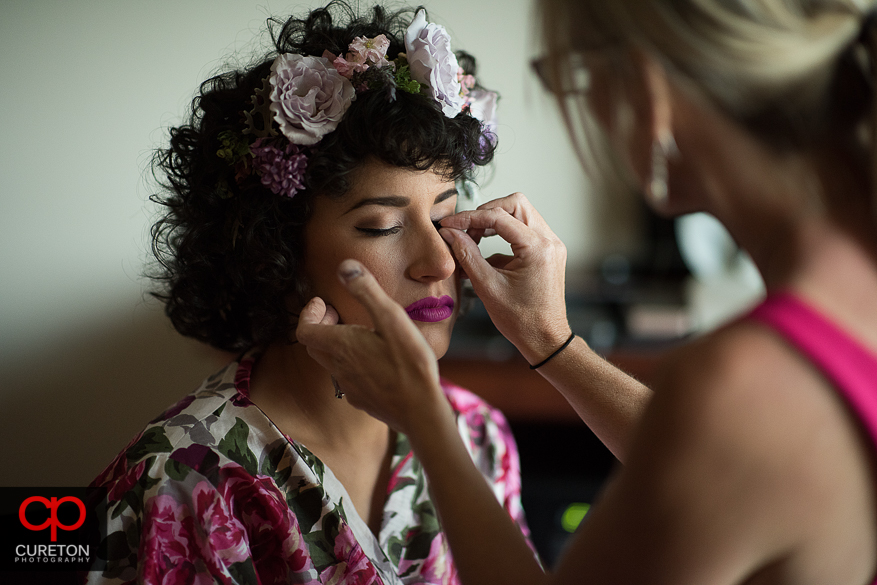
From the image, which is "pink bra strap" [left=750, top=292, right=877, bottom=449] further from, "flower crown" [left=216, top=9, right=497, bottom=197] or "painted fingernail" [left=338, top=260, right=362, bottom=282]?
"flower crown" [left=216, top=9, right=497, bottom=197]

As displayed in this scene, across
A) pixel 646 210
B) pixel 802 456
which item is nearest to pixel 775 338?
pixel 802 456

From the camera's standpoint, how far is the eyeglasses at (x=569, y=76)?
27.2 inches

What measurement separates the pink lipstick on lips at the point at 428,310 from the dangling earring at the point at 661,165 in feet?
1.71

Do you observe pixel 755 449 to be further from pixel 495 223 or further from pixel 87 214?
pixel 87 214

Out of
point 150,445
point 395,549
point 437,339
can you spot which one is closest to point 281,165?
point 437,339

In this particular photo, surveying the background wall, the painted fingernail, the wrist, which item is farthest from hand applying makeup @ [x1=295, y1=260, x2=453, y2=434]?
the background wall

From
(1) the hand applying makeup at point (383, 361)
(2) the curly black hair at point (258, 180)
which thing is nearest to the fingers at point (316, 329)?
(1) the hand applying makeup at point (383, 361)

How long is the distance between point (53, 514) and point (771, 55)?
4.60 ft

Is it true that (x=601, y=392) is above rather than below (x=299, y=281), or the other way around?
below

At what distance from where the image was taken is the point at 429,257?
1.14 meters

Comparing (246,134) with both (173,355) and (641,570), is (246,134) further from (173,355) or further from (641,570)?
(641,570)

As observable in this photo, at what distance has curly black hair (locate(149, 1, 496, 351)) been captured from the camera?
1134mm

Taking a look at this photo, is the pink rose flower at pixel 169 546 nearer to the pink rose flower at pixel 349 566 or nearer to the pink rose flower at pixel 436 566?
the pink rose flower at pixel 349 566

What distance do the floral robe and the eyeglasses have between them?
0.77 m
